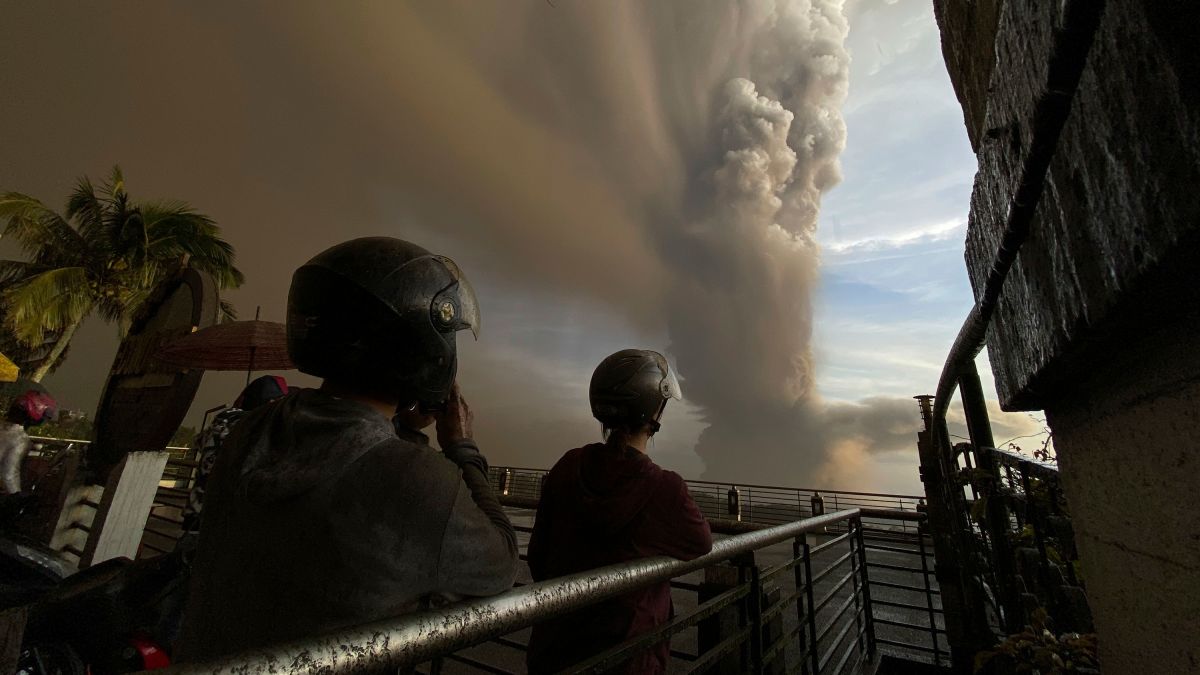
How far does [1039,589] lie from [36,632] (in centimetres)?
513

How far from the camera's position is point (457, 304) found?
156cm

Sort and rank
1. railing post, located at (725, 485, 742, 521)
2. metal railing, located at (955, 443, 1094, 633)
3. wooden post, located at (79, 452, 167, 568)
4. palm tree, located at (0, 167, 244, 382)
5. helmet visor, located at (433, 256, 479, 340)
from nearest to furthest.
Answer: helmet visor, located at (433, 256, 479, 340) → metal railing, located at (955, 443, 1094, 633) → wooden post, located at (79, 452, 167, 568) → railing post, located at (725, 485, 742, 521) → palm tree, located at (0, 167, 244, 382)

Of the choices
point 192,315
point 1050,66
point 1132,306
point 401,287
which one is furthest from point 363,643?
point 192,315

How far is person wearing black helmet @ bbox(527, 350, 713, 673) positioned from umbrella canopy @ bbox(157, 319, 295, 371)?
4.08m

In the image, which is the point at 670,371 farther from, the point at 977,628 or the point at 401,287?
the point at 977,628

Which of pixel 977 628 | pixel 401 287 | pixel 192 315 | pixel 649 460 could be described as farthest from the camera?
pixel 192 315

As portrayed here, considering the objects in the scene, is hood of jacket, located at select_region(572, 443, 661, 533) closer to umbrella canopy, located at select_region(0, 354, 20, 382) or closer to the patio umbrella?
the patio umbrella

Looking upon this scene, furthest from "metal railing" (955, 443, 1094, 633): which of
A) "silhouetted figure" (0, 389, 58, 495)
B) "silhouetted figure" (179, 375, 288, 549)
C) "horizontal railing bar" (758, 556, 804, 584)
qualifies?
"silhouetted figure" (0, 389, 58, 495)

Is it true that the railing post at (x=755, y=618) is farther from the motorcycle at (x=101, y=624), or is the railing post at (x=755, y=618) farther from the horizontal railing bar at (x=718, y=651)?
the motorcycle at (x=101, y=624)

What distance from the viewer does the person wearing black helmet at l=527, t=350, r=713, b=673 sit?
187cm

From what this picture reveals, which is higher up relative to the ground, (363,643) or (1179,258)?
(1179,258)

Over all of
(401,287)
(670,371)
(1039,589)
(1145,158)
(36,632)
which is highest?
(670,371)

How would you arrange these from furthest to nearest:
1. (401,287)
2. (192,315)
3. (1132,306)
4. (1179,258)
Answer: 1. (192,315)
2. (401,287)
3. (1132,306)
4. (1179,258)

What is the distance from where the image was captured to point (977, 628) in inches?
127
